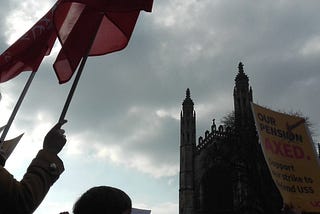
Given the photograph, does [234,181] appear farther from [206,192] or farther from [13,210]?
[13,210]

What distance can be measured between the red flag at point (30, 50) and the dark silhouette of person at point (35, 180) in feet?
7.46

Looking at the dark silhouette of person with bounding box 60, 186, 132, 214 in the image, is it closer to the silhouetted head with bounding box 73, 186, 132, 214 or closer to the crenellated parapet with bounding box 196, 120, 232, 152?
the silhouetted head with bounding box 73, 186, 132, 214

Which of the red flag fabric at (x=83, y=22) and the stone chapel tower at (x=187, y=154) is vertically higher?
the stone chapel tower at (x=187, y=154)

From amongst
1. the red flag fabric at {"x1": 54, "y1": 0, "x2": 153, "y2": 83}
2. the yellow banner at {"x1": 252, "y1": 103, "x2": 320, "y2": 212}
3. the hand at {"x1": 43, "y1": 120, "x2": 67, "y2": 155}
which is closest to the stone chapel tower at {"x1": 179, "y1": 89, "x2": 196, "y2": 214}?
the yellow banner at {"x1": 252, "y1": 103, "x2": 320, "y2": 212}

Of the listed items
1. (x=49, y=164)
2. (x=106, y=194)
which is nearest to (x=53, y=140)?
(x=49, y=164)

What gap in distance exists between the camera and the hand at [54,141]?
7.38ft

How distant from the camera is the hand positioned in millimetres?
2248

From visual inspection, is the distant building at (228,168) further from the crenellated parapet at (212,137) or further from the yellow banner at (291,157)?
the yellow banner at (291,157)

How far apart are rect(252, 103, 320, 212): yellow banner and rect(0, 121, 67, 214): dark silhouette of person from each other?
12.1ft

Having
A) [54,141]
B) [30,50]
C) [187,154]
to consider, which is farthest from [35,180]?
[187,154]

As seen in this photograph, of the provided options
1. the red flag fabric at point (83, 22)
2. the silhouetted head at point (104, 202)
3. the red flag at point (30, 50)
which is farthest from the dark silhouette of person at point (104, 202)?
the red flag at point (30, 50)

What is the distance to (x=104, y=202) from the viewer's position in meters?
2.11

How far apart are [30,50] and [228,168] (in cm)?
2713

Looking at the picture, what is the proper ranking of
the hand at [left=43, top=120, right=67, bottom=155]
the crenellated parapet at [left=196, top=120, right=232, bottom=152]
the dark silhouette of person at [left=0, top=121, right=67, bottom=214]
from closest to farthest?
the dark silhouette of person at [left=0, top=121, right=67, bottom=214]
the hand at [left=43, top=120, right=67, bottom=155]
the crenellated parapet at [left=196, top=120, right=232, bottom=152]
